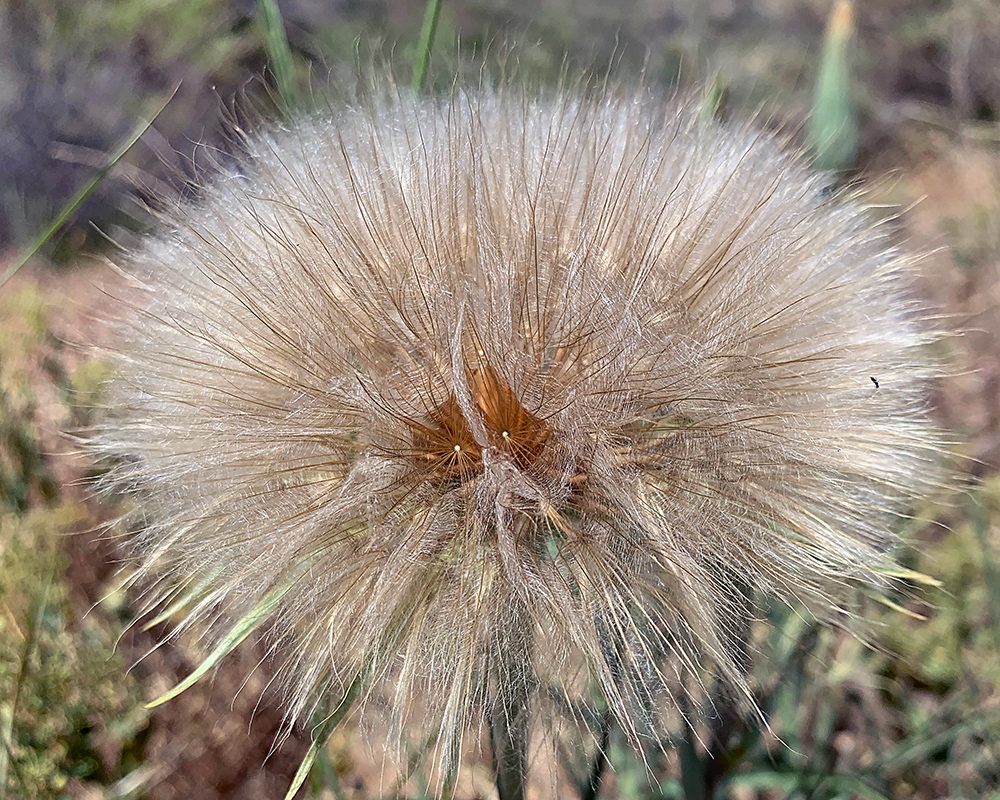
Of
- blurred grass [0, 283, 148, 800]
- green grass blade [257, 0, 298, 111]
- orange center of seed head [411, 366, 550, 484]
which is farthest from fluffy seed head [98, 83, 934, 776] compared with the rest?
blurred grass [0, 283, 148, 800]

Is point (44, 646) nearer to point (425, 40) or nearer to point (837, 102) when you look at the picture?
point (425, 40)

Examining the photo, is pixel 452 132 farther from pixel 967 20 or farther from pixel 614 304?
pixel 967 20

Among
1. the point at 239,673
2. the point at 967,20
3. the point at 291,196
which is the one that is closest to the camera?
the point at 291,196

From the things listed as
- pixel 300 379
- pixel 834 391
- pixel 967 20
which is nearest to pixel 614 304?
pixel 834 391

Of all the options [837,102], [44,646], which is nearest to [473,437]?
[44,646]

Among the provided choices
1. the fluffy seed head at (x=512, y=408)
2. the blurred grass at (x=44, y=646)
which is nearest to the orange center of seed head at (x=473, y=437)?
the fluffy seed head at (x=512, y=408)

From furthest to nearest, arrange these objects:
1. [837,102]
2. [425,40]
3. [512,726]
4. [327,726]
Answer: [837,102] < [425,40] < [512,726] < [327,726]

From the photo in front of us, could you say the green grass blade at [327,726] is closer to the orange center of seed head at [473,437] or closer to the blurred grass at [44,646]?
the orange center of seed head at [473,437]
